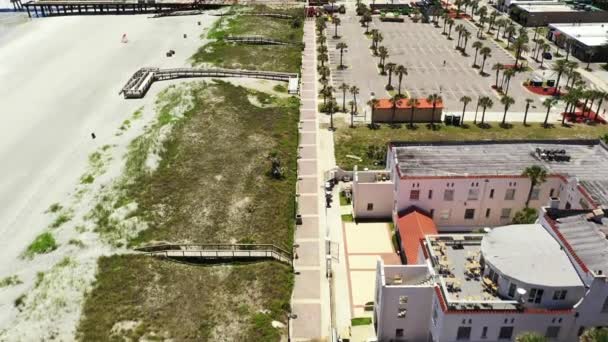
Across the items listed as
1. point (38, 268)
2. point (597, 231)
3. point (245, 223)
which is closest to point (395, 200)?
point (245, 223)

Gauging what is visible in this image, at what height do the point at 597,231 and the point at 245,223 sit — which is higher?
the point at 597,231

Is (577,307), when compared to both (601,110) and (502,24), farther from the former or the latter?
(502,24)

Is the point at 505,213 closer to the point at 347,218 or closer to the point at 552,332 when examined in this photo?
the point at 347,218

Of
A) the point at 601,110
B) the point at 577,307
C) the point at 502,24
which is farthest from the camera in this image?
the point at 502,24

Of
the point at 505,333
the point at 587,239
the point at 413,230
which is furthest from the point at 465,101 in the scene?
the point at 505,333

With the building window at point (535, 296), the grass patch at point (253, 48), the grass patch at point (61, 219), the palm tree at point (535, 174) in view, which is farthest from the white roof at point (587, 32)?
the grass patch at point (61, 219)

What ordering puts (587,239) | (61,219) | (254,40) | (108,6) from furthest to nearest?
(108,6)
(254,40)
(61,219)
(587,239)
